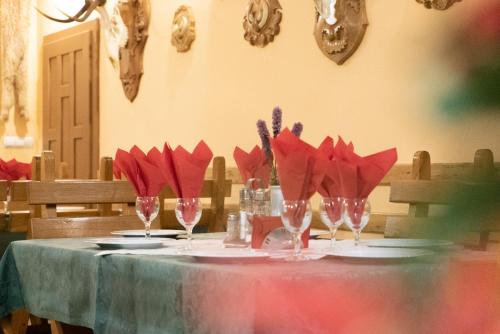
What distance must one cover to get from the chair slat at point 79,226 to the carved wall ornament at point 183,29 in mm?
3646

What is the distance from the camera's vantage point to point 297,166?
6.02 feet

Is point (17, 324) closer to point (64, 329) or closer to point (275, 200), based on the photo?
point (64, 329)

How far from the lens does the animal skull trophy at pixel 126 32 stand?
7074mm

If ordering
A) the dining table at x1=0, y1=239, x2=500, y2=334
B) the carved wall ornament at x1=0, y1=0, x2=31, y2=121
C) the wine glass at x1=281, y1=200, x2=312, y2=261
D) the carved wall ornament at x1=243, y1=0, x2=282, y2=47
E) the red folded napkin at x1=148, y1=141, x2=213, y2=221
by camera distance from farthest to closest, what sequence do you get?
the carved wall ornament at x1=0, y1=0, x2=31, y2=121
the carved wall ornament at x1=243, y1=0, x2=282, y2=47
the red folded napkin at x1=148, y1=141, x2=213, y2=221
the wine glass at x1=281, y1=200, x2=312, y2=261
the dining table at x1=0, y1=239, x2=500, y2=334

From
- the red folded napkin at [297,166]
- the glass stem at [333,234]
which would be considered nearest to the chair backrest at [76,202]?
the glass stem at [333,234]

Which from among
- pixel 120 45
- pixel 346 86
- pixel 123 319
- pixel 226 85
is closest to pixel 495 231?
pixel 123 319

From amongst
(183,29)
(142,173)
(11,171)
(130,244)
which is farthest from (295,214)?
(183,29)

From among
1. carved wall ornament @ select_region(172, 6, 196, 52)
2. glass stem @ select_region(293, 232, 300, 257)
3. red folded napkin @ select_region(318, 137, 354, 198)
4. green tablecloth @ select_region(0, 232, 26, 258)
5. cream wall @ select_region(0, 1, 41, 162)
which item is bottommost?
green tablecloth @ select_region(0, 232, 26, 258)

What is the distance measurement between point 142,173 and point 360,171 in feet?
2.42

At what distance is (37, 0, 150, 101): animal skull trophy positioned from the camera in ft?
23.2

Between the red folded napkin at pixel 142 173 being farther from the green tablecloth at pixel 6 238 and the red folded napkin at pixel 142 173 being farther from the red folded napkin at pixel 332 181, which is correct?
the green tablecloth at pixel 6 238

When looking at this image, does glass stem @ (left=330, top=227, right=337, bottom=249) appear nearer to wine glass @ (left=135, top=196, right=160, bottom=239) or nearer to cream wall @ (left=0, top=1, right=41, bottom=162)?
wine glass @ (left=135, top=196, right=160, bottom=239)

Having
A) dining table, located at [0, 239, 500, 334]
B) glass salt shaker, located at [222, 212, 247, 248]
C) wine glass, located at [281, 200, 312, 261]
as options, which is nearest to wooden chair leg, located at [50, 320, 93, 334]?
dining table, located at [0, 239, 500, 334]

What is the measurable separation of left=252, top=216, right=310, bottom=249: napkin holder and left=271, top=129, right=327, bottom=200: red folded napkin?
9.2 inches
